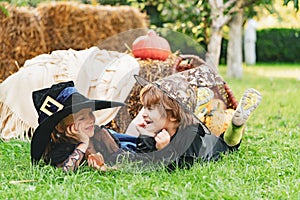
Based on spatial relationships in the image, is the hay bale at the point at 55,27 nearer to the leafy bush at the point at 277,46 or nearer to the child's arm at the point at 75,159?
the child's arm at the point at 75,159

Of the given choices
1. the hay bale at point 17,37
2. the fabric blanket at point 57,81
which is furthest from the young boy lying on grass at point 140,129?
the hay bale at point 17,37

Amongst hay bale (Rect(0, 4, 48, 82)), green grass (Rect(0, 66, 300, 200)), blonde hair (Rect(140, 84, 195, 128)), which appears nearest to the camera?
green grass (Rect(0, 66, 300, 200))

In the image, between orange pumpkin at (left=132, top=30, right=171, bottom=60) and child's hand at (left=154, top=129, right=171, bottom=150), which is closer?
child's hand at (left=154, top=129, right=171, bottom=150)

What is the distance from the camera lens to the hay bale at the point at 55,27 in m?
6.29

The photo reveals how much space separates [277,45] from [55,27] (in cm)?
1152

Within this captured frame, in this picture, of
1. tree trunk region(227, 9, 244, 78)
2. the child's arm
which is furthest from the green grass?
tree trunk region(227, 9, 244, 78)

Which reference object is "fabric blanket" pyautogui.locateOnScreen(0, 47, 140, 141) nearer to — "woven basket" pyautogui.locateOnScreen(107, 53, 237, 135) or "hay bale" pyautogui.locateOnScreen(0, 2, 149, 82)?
"woven basket" pyautogui.locateOnScreen(107, 53, 237, 135)

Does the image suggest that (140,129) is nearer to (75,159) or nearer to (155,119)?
(155,119)

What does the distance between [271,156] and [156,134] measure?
0.82m

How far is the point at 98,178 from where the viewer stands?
2.79m

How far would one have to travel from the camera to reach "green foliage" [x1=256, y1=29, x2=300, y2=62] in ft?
56.6

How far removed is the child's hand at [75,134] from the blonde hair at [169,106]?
16.5 inches

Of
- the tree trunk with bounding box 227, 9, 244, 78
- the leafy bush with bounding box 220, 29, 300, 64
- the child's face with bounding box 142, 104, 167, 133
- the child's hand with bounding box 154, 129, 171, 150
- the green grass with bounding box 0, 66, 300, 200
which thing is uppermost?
the child's face with bounding box 142, 104, 167, 133

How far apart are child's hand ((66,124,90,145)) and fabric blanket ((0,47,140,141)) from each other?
976 millimetres
